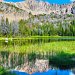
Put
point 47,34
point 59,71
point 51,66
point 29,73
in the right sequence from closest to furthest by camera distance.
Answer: point 29,73 < point 59,71 < point 51,66 < point 47,34

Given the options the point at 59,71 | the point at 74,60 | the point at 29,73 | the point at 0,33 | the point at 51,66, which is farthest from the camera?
the point at 0,33

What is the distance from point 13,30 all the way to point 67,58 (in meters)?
108

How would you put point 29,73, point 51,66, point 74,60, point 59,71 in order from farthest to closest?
point 74,60, point 51,66, point 59,71, point 29,73

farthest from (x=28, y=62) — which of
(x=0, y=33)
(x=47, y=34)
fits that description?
(x=47, y=34)

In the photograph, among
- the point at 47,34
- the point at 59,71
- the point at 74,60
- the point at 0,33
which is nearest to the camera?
the point at 59,71

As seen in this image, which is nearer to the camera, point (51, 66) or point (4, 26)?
point (51, 66)

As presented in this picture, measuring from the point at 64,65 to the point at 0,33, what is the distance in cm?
9661

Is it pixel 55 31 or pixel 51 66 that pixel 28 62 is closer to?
pixel 51 66

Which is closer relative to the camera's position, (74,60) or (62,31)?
(74,60)

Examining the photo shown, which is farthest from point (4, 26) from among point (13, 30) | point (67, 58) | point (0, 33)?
point (67, 58)

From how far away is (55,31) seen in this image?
142 metres

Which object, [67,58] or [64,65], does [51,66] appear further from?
[67,58]

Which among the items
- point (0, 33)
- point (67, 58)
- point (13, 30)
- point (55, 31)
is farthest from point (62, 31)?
point (67, 58)

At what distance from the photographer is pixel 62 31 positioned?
143 m
